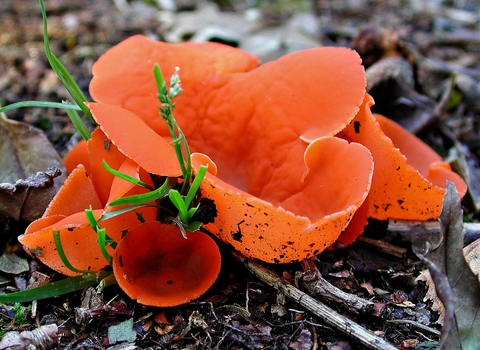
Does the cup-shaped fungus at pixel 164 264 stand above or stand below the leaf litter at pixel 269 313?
above

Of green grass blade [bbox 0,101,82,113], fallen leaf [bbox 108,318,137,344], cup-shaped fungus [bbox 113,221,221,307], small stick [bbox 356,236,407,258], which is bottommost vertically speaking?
small stick [bbox 356,236,407,258]

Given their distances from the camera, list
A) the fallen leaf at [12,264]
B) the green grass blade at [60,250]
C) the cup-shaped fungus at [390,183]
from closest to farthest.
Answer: the green grass blade at [60,250]
the cup-shaped fungus at [390,183]
the fallen leaf at [12,264]

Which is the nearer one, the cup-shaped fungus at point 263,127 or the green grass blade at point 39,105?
the cup-shaped fungus at point 263,127

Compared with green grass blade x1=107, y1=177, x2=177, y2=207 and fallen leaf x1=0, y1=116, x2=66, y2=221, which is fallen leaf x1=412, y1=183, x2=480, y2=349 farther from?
fallen leaf x1=0, y1=116, x2=66, y2=221

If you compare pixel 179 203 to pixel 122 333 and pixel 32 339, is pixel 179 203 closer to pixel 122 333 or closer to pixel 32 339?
pixel 122 333

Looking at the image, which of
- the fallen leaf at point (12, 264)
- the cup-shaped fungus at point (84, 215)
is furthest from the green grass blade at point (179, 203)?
the fallen leaf at point (12, 264)

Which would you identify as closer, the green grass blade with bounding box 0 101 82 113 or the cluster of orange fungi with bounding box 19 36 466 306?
the cluster of orange fungi with bounding box 19 36 466 306

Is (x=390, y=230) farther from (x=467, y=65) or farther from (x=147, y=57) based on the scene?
(x=467, y=65)

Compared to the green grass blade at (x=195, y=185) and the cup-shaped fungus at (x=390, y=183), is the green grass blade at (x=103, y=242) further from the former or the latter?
the cup-shaped fungus at (x=390, y=183)

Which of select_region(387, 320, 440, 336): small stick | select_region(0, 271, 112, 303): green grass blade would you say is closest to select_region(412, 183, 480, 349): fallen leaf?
select_region(387, 320, 440, 336): small stick
